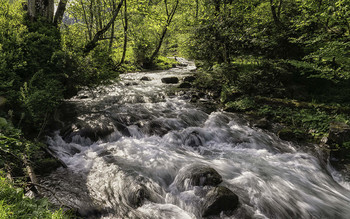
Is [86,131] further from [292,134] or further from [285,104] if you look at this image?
[285,104]

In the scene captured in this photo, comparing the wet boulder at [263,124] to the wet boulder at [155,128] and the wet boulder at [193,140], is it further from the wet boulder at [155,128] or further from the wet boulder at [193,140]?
the wet boulder at [155,128]

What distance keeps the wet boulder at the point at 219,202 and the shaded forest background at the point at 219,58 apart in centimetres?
393

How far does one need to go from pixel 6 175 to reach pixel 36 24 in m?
7.16

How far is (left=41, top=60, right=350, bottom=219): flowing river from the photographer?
15.0 feet

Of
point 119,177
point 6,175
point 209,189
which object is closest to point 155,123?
point 119,177

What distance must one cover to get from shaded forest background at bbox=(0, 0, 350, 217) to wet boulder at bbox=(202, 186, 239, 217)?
3.93 meters

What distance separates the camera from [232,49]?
13.2 meters

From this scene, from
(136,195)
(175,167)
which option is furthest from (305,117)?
(136,195)

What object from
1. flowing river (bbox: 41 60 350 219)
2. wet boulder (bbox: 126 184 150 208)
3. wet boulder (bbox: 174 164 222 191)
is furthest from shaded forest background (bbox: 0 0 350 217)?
wet boulder (bbox: 174 164 222 191)

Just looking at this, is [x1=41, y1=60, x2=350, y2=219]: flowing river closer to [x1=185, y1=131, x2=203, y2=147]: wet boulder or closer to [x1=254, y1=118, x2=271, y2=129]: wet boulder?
[x1=185, y1=131, x2=203, y2=147]: wet boulder

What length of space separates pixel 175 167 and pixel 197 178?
1083 mm

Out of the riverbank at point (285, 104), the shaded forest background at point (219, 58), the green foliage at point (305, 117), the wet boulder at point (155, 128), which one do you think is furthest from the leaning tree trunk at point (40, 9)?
the green foliage at point (305, 117)

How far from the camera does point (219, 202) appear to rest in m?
4.30

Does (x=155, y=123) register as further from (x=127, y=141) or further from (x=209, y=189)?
(x=209, y=189)
